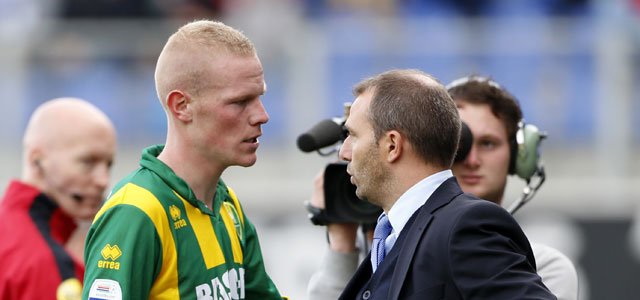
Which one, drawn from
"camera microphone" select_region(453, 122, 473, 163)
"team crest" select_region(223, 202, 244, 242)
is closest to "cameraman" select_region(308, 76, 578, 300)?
"camera microphone" select_region(453, 122, 473, 163)

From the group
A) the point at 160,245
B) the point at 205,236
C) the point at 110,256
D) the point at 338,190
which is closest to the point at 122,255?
the point at 110,256

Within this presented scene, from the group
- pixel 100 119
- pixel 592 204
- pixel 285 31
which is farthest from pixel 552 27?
pixel 100 119

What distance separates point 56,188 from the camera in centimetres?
502

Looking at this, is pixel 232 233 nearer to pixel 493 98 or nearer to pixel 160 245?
pixel 160 245

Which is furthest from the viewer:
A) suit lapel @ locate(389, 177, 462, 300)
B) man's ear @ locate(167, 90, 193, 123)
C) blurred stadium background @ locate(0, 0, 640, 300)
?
blurred stadium background @ locate(0, 0, 640, 300)

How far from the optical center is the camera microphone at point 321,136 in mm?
3994

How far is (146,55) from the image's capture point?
9078 mm

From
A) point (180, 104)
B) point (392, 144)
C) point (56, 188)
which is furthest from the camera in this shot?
point (56, 188)

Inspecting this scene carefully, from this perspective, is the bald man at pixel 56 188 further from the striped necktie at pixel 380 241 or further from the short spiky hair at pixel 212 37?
the striped necktie at pixel 380 241

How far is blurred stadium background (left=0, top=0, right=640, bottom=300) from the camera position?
348 inches

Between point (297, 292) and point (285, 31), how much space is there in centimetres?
235

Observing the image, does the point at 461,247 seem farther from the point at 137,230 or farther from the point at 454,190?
the point at 137,230

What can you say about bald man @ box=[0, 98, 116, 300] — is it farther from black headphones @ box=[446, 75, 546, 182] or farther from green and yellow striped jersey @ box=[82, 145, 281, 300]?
black headphones @ box=[446, 75, 546, 182]

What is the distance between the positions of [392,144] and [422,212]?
0.24m
